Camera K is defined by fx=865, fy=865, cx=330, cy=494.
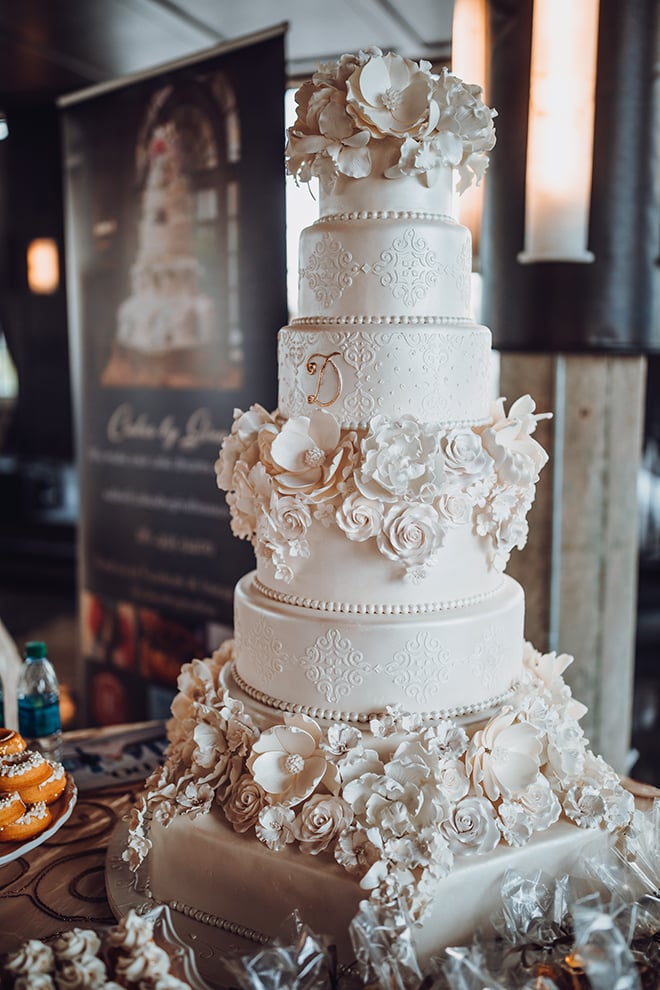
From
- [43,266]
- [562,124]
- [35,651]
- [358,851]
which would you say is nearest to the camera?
[358,851]

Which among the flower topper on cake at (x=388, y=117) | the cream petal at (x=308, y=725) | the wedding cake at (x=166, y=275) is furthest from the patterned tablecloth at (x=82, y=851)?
the wedding cake at (x=166, y=275)

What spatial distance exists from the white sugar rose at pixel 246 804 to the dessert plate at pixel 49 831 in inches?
12.7

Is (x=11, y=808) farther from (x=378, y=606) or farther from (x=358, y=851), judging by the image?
(x=378, y=606)

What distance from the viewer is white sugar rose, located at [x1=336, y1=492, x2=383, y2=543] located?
1580 millimetres

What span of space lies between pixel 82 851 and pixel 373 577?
929 millimetres

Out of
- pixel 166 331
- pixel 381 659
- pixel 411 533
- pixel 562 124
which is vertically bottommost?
pixel 381 659

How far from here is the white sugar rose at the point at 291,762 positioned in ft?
5.16

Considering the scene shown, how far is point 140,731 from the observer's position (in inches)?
102

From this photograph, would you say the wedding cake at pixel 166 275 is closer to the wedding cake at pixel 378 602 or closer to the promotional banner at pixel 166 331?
the promotional banner at pixel 166 331

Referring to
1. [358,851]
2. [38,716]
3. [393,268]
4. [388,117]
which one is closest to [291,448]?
[393,268]

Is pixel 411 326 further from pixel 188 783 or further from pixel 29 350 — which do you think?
pixel 29 350

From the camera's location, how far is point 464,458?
5.20 ft

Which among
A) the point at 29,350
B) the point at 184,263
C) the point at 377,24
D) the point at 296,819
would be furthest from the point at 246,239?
the point at 29,350

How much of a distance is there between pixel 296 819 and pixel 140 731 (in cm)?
114
